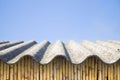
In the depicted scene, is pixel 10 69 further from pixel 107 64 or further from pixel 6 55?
pixel 107 64

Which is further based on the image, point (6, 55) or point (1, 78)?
point (6, 55)

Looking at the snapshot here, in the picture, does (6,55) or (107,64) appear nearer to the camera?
(107,64)

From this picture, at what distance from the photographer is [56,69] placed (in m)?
5.83

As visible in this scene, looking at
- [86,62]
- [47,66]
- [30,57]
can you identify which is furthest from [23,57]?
[86,62]

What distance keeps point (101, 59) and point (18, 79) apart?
6.23 ft

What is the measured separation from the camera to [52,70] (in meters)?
5.82

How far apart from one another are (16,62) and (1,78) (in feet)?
1.68

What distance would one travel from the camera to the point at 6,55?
6.26 m

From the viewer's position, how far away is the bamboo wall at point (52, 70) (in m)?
5.82

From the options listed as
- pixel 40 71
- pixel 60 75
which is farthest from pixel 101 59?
pixel 40 71

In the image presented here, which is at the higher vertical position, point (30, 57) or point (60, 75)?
point (30, 57)

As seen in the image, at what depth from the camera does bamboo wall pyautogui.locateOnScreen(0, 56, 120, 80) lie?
19.1ft

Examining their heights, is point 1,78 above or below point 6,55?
below

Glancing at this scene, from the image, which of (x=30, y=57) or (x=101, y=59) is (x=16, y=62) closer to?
(x=30, y=57)
